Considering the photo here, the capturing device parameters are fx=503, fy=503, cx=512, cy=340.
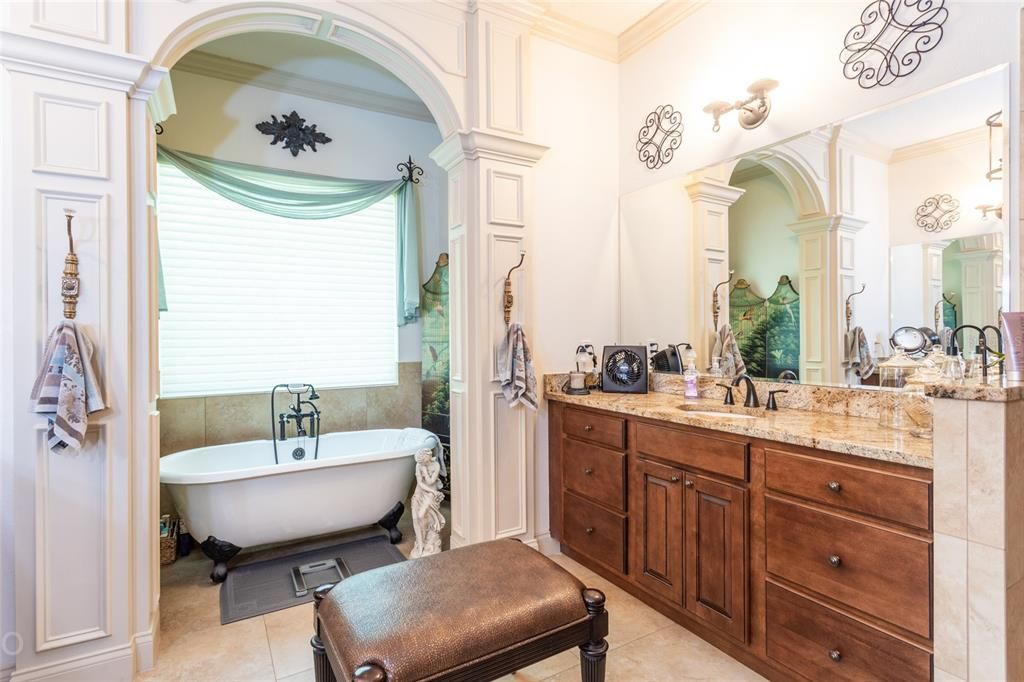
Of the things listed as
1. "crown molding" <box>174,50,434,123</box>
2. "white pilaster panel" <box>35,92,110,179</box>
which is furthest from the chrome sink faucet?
"crown molding" <box>174,50,434,123</box>

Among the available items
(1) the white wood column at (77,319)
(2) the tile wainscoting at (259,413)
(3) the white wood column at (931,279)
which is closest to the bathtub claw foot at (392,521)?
(2) the tile wainscoting at (259,413)

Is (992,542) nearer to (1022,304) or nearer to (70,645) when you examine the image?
(1022,304)

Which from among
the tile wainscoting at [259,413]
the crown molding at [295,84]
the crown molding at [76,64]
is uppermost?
the crown molding at [295,84]

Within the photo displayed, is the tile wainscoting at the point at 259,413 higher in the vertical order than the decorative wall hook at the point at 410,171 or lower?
lower

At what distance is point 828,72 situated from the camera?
84.3 inches

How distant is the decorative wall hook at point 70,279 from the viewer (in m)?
1.72

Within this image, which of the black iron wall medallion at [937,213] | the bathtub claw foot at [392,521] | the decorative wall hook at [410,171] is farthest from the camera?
the decorative wall hook at [410,171]

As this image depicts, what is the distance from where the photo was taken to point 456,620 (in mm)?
1266

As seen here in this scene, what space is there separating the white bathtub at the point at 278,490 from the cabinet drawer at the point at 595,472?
33.6 inches

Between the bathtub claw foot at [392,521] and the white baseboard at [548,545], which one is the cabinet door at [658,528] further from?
the bathtub claw foot at [392,521]

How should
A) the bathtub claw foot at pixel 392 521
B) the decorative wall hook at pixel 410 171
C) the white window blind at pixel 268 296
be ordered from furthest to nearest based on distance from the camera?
the decorative wall hook at pixel 410 171
the white window blind at pixel 268 296
the bathtub claw foot at pixel 392 521

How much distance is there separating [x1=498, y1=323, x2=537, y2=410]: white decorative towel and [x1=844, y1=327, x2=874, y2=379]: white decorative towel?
1.41m

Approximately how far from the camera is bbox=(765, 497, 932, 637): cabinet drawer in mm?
1368

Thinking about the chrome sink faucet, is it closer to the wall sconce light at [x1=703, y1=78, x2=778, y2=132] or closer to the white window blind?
the wall sconce light at [x1=703, y1=78, x2=778, y2=132]
